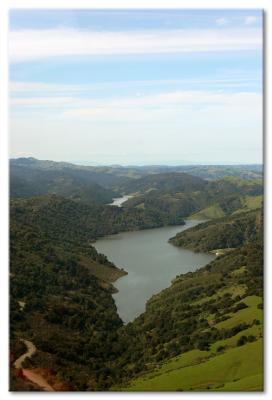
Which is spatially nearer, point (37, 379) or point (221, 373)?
point (37, 379)

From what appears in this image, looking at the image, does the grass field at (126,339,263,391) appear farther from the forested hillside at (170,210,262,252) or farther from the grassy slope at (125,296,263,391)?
the forested hillside at (170,210,262,252)

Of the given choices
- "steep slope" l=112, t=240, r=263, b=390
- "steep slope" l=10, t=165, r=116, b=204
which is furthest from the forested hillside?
"steep slope" l=10, t=165, r=116, b=204

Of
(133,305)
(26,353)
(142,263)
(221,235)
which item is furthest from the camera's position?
(221,235)

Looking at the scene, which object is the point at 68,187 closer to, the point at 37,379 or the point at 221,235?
the point at 221,235

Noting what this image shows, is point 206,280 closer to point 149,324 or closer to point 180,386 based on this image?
point 149,324

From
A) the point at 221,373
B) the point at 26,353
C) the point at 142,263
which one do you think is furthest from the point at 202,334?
the point at 142,263

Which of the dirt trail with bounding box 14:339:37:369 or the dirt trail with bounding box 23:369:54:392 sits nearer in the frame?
the dirt trail with bounding box 23:369:54:392

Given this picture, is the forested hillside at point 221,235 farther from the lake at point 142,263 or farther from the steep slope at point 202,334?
the steep slope at point 202,334

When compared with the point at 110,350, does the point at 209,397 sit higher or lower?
higher

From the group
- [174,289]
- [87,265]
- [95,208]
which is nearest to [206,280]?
[174,289]
